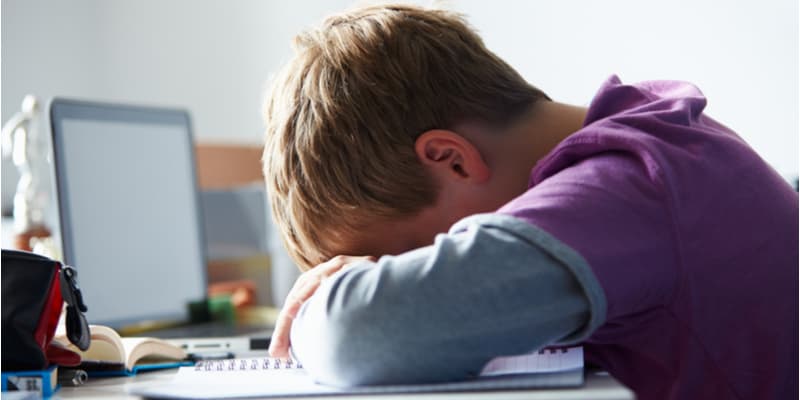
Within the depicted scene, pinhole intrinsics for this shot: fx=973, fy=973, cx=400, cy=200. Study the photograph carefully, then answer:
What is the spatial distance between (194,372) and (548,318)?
14.0 inches

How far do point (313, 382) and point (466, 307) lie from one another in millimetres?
160

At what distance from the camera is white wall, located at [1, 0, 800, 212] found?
1965 mm

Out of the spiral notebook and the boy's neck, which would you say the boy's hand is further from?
A: the boy's neck

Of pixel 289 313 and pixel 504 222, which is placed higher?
pixel 504 222

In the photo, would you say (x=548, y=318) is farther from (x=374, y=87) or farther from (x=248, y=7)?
(x=248, y=7)

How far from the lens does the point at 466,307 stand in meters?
0.66

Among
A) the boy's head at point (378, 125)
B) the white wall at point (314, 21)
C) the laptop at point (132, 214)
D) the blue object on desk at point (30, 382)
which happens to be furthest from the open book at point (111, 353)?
the white wall at point (314, 21)

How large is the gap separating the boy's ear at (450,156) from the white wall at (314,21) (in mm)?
1114

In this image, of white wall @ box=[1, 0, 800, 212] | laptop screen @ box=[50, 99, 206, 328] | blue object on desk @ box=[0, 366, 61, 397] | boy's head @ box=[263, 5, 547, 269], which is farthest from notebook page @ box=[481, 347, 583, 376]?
white wall @ box=[1, 0, 800, 212]

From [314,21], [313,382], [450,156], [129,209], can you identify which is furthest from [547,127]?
[314,21]

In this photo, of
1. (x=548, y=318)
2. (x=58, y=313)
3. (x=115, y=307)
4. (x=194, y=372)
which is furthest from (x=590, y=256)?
(x=115, y=307)

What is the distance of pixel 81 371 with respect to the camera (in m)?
0.95

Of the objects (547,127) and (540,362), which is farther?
(547,127)

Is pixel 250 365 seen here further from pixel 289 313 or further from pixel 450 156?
pixel 450 156
